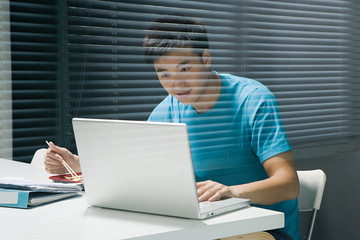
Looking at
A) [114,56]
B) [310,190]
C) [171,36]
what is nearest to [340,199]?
[310,190]

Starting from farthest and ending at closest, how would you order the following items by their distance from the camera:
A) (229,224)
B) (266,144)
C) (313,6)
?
(313,6), (266,144), (229,224)

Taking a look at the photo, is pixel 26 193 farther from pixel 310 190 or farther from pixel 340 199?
pixel 340 199

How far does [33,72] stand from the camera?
250 centimetres

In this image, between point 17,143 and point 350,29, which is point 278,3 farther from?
point 17,143

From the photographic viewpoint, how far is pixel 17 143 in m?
2.58

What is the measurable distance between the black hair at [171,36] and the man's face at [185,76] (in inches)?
1.5

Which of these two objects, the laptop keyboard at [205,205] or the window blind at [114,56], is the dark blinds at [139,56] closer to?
the window blind at [114,56]

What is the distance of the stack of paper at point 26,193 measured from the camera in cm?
142

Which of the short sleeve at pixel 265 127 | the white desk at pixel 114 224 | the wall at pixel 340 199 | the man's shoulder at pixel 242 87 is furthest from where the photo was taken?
the wall at pixel 340 199

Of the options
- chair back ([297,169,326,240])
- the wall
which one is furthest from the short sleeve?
the wall

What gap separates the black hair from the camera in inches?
97.9

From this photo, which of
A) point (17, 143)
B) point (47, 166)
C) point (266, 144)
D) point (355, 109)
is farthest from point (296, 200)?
point (17, 143)

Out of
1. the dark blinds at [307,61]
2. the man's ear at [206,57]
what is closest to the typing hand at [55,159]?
the man's ear at [206,57]

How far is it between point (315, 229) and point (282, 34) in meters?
0.94
